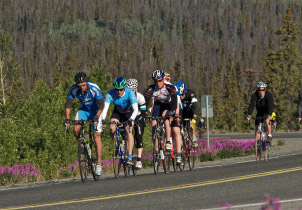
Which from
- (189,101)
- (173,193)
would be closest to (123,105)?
(173,193)

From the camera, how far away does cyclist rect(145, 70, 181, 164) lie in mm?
13016

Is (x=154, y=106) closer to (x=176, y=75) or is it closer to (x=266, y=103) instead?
(x=266, y=103)

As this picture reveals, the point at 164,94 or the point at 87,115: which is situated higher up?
the point at 164,94

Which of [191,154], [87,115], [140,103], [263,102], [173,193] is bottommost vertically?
[173,193]

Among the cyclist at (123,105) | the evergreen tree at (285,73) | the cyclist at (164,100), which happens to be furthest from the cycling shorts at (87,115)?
the evergreen tree at (285,73)

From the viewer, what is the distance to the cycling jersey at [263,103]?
16.1m

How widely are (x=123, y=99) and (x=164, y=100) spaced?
1.26m

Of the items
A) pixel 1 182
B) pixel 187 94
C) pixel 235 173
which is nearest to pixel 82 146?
pixel 235 173

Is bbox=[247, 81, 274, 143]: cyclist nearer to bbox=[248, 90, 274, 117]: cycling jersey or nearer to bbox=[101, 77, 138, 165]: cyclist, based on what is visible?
bbox=[248, 90, 274, 117]: cycling jersey

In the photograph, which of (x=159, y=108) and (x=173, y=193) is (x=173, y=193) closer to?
(x=173, y=193)

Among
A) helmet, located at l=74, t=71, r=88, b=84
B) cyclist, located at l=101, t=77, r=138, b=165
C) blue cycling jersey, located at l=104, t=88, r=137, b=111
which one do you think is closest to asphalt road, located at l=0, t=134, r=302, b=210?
cyclist, located at l=101, t=77, r=138, b=165

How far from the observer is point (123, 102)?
492 inches

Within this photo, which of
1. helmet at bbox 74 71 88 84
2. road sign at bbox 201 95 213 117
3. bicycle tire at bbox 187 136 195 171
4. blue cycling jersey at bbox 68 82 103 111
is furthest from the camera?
road sign at bbox 201 95 213 117

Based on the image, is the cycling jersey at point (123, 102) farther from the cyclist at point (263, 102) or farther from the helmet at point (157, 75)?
the cyclist at point (263, 102)
